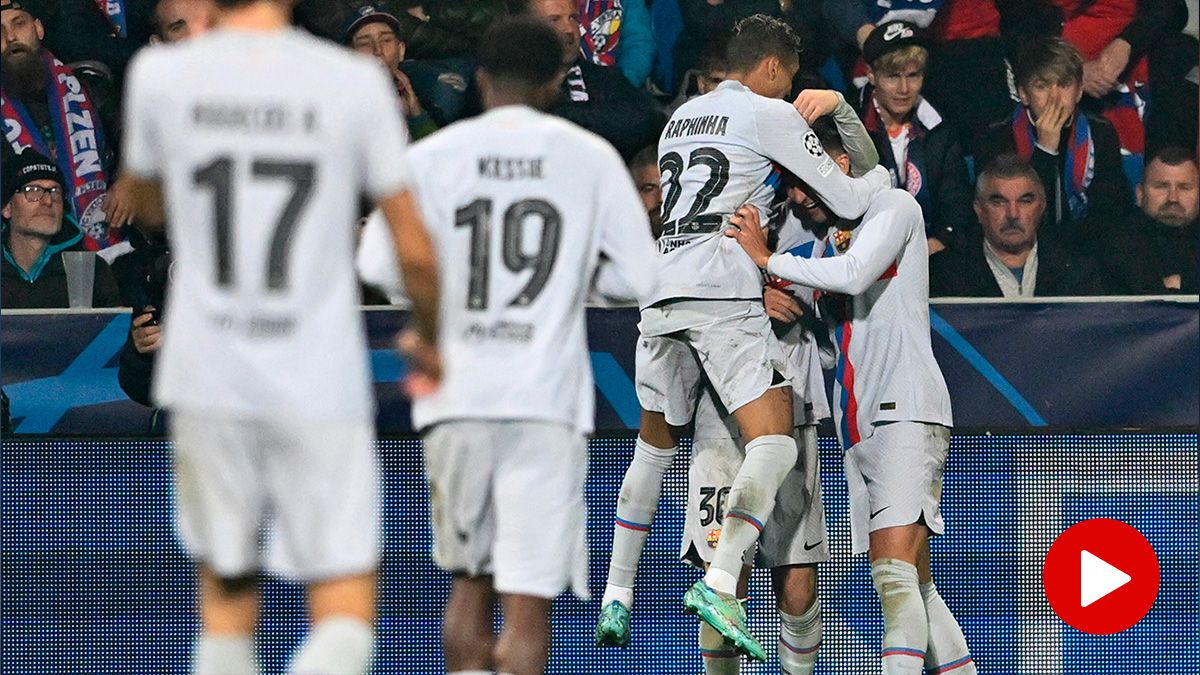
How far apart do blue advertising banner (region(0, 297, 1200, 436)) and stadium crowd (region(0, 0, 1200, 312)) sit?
15 centimetres

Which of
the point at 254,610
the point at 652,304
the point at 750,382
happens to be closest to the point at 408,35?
the point at 652,304

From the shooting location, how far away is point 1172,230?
796 cm

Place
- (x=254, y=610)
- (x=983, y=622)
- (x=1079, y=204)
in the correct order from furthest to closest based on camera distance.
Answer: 1. (x=1079, y=204)
2. (x=983, y=622)
3. (x=254, y=610)

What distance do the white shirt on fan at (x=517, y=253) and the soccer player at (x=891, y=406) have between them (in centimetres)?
180

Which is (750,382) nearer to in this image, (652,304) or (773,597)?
(652,304)

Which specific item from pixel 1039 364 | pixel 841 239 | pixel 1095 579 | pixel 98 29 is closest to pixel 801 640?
pixel 1095 579

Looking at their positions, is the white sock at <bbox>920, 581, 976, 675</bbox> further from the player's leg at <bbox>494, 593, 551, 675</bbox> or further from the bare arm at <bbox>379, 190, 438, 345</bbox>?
the bare arm at <bbox>379, 190, 438, 345</bbox>

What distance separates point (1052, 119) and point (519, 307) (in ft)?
13.4

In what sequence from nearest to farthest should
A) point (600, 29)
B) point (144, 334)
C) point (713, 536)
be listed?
point (713, 536)
point (144, 334)
point (600, 29)

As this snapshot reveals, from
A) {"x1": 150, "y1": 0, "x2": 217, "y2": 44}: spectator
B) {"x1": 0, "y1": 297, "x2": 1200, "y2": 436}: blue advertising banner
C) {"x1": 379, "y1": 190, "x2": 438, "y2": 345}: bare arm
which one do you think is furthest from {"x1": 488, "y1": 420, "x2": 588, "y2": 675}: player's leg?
{"x1": 150, "y1": 0, "x2": 217, "y2": 44}: spectator

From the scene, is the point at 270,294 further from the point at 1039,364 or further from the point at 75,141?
the point at 1039,364

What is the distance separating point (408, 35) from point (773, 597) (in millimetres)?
2817

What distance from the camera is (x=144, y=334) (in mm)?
7676

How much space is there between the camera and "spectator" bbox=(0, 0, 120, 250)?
7766 millimetres
